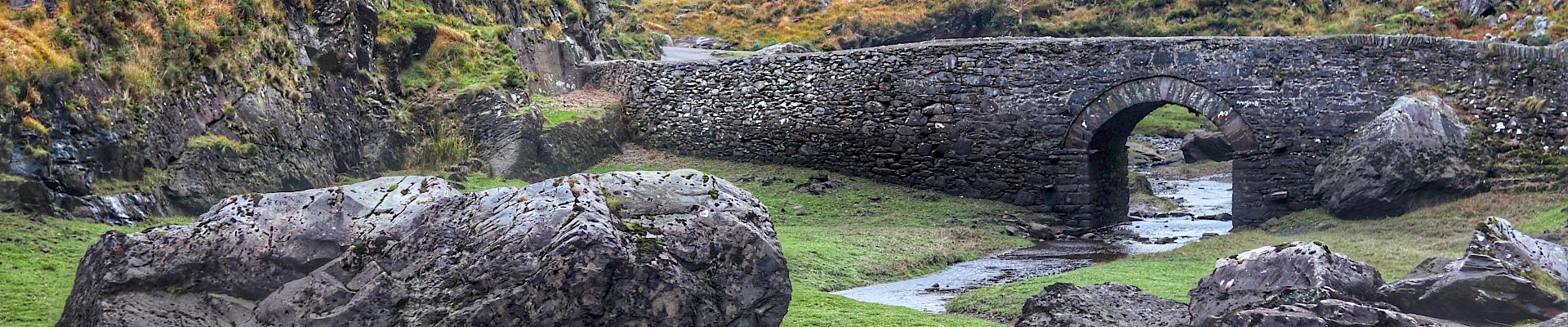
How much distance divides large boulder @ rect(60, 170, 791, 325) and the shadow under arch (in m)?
15.4

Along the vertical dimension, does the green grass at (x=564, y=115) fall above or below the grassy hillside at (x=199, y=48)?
below

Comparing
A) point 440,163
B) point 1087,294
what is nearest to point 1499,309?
point 1087,294

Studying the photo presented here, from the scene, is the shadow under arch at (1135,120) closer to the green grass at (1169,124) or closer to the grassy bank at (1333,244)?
the grassy bank at (1333,244)

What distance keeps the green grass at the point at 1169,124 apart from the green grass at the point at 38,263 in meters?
33.6

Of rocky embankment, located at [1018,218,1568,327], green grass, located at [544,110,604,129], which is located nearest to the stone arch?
green grass, located at [544,110,604,129]

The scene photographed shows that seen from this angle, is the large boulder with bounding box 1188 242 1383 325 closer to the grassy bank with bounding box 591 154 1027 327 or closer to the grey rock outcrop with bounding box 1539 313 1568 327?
the grey rock outcrop with bounding box 1539 313 1568 327

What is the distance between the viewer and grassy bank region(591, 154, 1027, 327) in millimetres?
13008

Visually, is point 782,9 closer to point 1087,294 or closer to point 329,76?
point 329,76

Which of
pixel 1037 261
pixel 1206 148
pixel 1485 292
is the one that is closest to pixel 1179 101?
pixel 1037 261

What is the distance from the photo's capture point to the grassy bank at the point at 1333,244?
563 inches

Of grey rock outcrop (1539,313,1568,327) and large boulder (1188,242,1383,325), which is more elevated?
large boulder (1188,242,1383,325)

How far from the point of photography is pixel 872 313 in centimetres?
1261

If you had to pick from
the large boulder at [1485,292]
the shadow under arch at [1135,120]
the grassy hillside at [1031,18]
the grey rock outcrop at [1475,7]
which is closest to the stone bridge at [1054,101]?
the shadow under arch at [1135,120]

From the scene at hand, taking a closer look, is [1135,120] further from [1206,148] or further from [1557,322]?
[1557,322]
